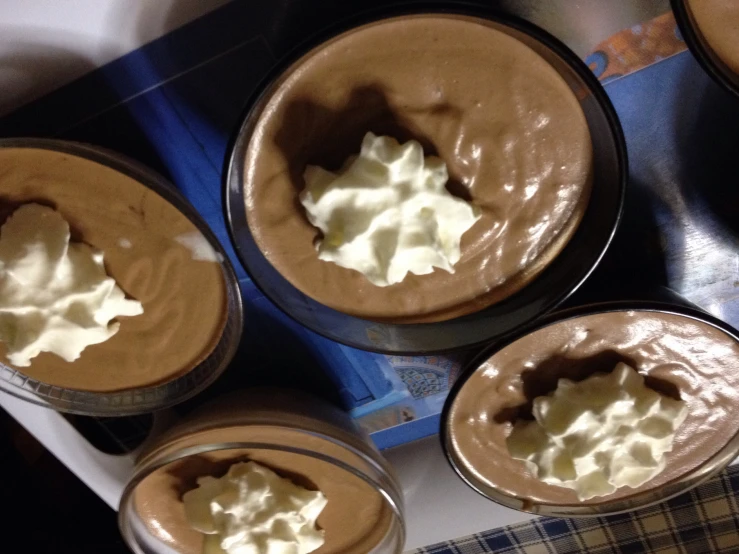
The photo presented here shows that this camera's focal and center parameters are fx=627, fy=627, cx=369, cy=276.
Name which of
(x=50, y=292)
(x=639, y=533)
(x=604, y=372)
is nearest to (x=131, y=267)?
(x=50, y=292)

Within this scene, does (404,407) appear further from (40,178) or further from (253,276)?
(40,178)

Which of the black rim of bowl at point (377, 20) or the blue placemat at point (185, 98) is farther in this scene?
the blue placemat at point (185, 98)

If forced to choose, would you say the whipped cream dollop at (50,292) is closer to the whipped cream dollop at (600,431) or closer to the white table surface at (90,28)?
the white table surface at (90,28)

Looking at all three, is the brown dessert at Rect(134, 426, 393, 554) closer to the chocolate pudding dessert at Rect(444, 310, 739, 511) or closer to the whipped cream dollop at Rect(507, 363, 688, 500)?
the chocolate pudding dessert at Rect(444, 310, 739, 511)

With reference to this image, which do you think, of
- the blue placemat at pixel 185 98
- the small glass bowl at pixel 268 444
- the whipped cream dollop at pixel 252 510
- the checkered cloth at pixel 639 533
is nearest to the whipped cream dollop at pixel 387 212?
the blue placemat at pixel 185 98

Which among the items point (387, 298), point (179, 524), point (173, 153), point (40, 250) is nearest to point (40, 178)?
point (40, 250)

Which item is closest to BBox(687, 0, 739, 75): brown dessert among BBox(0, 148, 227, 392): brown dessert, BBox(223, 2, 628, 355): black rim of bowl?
BBox(223, 2, 628, 355): black rim of bowl
